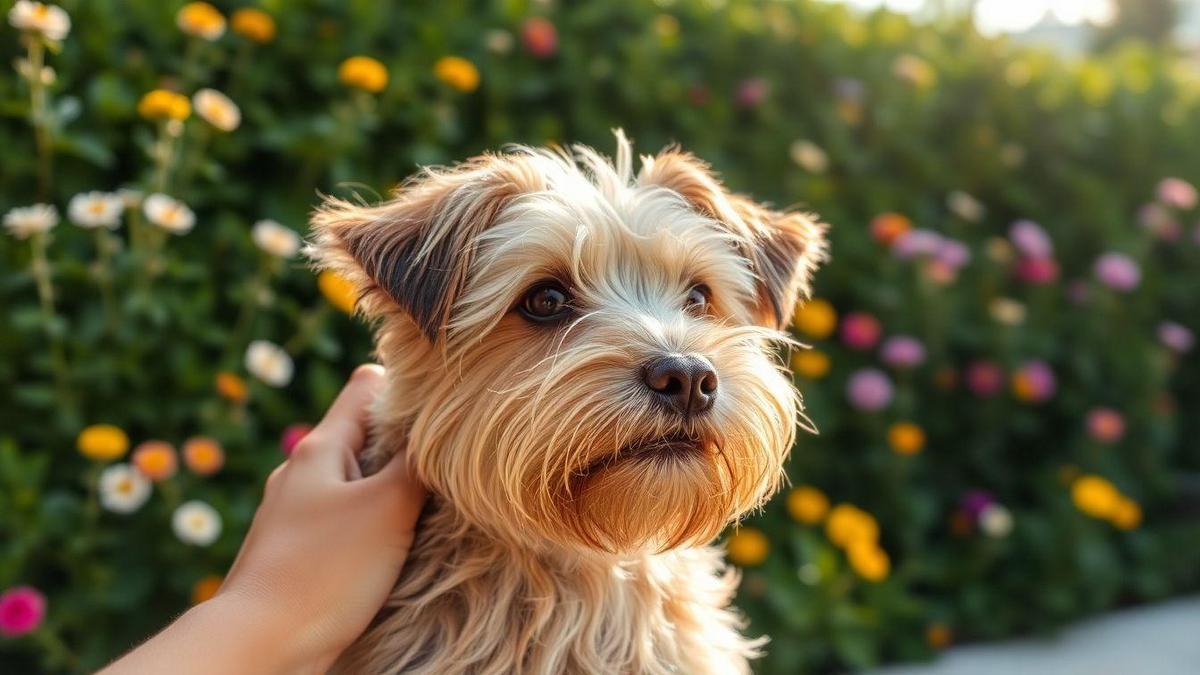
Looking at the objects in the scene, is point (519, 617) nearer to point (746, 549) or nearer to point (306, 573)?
point (306, 573)

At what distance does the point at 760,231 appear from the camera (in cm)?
238

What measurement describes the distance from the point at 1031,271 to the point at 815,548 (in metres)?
1.89

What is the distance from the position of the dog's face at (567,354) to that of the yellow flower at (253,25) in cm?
156

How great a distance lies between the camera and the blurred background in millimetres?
3148

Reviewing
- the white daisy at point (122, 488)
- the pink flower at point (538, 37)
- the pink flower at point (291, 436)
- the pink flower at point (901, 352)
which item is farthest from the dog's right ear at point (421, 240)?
the pink flower at point (901, 352)

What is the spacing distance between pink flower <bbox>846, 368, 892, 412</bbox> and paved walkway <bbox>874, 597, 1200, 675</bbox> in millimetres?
1128

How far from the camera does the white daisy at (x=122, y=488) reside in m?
3.03

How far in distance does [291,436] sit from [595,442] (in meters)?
1.49

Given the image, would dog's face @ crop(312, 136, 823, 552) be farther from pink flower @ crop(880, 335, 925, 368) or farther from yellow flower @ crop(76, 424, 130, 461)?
pink flower @ crop(880, 335, 925, 368)

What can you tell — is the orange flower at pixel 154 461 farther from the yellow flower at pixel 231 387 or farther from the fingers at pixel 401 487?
the fingers at pixel 401 487

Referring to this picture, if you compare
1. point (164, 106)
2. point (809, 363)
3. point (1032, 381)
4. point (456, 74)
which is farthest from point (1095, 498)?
point (164, 106)

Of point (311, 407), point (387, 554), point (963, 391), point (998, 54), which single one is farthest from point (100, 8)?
point (998, 54)

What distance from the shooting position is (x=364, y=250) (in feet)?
6.58

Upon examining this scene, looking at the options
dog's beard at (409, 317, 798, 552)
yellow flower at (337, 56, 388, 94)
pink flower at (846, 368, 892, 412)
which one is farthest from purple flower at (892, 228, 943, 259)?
dog's beard at (409, 317, 798, 552)
